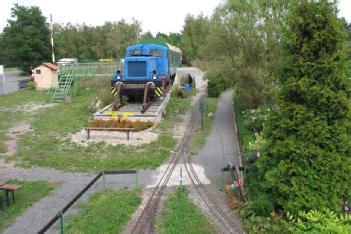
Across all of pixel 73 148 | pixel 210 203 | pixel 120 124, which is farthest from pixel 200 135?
pixel 210 203

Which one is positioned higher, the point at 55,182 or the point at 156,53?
the point at 156,53

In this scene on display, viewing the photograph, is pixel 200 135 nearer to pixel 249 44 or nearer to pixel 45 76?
pixel 249 44

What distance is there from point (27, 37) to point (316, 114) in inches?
1737

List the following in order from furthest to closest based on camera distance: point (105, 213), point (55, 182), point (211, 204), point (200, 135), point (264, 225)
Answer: point (200, 135) → point (55, 182) → point (211, 204) → point (105, 213) → point (264, 225)

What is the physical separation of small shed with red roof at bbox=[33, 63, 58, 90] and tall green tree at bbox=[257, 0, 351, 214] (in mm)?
28536

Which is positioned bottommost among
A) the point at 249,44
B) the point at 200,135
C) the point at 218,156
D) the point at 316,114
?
the point at 218,156

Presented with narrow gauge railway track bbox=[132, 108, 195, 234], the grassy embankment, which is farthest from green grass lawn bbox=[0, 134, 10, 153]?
narrow gauge railway track bbox=[132, 108, 195, 234]

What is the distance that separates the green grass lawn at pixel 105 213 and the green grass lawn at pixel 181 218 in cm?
86

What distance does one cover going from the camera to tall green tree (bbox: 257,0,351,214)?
25.3 feet

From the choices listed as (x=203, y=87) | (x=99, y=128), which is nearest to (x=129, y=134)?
(x=99, y=128)

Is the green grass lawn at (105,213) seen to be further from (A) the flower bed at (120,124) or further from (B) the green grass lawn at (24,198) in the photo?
(A) the flower bed at (120,124)

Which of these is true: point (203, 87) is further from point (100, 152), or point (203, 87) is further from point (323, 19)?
point (323, 19)

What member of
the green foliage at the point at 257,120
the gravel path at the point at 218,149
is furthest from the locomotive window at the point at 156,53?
the green foliage at the point at 257,120

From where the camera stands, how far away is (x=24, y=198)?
34.3 feet
